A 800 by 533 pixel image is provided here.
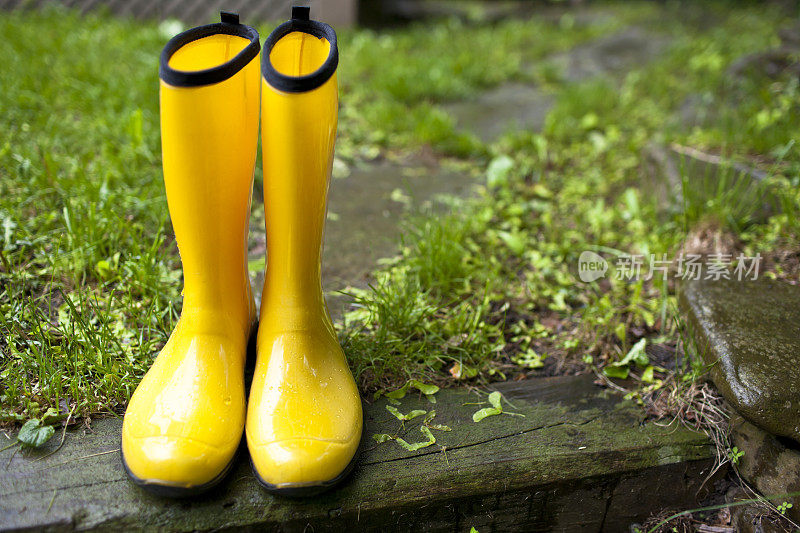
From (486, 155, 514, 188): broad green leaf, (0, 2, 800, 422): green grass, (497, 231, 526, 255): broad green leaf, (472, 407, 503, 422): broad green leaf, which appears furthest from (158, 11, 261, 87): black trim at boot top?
(486, 155, 514, 188): broad green leaf

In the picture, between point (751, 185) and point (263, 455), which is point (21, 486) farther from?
point (751, 185)

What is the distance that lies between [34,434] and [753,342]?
5.40 feet

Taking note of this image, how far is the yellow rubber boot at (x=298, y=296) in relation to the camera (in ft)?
3.47

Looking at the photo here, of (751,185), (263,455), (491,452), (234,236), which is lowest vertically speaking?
(491,452)

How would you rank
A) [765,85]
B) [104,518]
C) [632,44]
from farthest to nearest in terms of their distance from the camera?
1. [632,44]
2. [765,85]
3. [104,518]

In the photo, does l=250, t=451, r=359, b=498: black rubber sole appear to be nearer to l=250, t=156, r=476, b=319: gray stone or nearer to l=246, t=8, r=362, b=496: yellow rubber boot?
l=246, t=8, r=362, b=496: yellow rubber boot

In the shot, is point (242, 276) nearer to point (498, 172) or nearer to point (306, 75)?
point (306, 75)

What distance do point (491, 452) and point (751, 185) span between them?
4.97 feet

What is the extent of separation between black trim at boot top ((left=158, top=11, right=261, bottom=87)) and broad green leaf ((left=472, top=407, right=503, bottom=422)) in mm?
921

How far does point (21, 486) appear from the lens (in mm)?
1073

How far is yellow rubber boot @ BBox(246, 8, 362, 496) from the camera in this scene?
41.6 inches

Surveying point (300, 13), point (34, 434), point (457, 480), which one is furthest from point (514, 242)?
point (34, 434)

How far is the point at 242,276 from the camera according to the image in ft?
4.24

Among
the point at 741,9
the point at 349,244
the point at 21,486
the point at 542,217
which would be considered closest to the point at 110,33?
the point at 349,244
